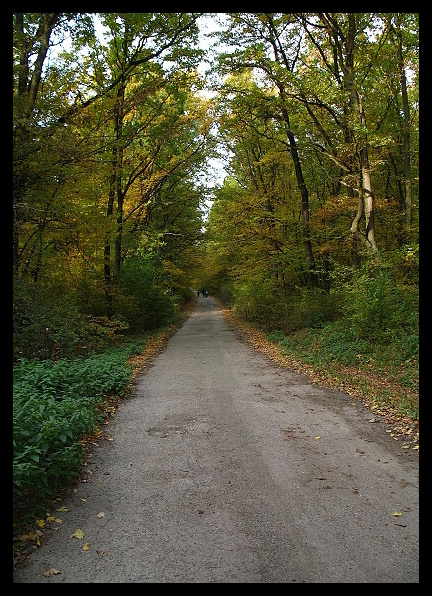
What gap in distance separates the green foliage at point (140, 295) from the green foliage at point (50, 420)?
8063 mm

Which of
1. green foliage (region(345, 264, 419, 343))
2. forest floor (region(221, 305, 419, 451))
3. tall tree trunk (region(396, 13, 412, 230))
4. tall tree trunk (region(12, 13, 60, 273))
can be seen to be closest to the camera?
forest floor (region(221, 305, 419, 451))

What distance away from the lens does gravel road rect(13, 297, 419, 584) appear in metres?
3.11

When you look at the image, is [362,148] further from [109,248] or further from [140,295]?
[140,295]

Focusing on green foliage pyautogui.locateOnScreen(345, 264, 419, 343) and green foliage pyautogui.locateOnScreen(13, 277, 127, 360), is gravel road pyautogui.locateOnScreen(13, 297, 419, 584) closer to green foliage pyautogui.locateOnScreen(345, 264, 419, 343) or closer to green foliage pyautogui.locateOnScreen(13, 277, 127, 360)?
green foliage pyautogui.locateOnScreen(13, 277, 127, 360)

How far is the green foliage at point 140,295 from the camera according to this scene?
16413 mm

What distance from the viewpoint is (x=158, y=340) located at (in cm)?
1741

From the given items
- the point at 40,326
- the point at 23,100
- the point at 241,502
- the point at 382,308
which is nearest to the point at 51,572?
the point at 241,502

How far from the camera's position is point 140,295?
18109 millimetres

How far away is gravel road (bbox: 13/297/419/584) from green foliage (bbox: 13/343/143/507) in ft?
1.12

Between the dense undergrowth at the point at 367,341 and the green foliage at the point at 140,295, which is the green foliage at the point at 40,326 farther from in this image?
the green foliage at the point at 140,295

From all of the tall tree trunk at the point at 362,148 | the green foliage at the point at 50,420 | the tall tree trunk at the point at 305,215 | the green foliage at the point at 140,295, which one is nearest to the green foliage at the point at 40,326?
the green foliage at the point at 50,420

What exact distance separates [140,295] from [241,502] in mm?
14627

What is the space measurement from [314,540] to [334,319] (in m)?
12.1

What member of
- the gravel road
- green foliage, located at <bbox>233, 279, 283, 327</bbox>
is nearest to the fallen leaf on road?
the gravel road
